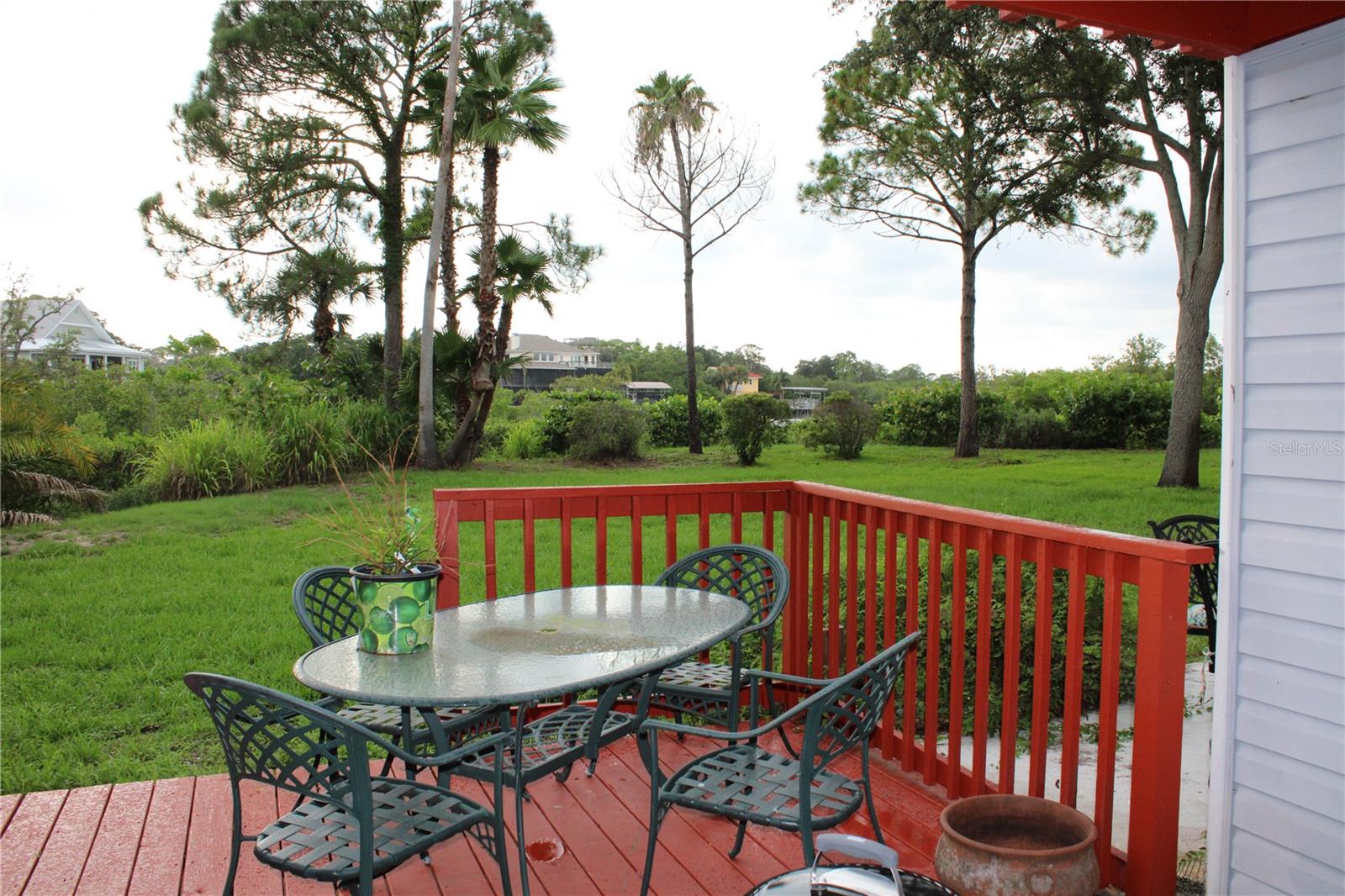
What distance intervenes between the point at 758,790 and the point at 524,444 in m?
12.4

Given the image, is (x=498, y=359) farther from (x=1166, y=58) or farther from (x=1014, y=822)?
(x=1014, y=822)

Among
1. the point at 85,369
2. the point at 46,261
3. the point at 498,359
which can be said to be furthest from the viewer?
the point at 46,261

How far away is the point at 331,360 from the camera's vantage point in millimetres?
13797

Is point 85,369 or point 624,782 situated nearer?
point 624,782

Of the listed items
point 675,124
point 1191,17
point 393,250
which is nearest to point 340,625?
point 1191,17

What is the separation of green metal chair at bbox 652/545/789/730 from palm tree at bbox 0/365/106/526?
25.2 ft

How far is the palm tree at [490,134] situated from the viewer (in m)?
12.0

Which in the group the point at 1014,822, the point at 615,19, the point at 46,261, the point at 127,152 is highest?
the point at 615,19

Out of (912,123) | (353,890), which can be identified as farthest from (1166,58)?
(353,890)

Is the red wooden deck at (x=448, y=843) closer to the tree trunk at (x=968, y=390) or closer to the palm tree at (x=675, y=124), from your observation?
the tree trunk at (x=968, y=390)

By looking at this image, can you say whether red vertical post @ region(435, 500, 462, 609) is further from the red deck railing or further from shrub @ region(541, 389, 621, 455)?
shrub @ region(541, 389, 621, 455)

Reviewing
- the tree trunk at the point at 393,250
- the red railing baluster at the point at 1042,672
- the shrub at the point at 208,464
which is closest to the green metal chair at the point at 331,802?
the red railing baluster at the point at 1042,672

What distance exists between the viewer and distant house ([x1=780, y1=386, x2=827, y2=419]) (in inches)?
564

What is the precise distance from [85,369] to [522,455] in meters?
6.64
